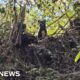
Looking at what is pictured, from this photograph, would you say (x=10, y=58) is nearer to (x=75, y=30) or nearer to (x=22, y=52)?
(x=22, y=52)

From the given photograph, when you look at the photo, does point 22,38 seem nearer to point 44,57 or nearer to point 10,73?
point 44,57

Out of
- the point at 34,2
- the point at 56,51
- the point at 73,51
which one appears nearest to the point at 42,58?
the point at 56,51

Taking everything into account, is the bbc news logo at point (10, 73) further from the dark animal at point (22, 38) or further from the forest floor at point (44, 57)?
the dark animal at point (22, 38)

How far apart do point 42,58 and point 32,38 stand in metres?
0.30

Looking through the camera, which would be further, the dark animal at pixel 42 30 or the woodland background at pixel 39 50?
the dark animal at pixel 42 30

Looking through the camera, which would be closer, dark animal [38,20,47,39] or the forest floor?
the forest floor

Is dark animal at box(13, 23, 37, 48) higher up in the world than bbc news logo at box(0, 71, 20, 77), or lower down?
higher up

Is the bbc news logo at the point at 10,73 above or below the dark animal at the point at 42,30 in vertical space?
below

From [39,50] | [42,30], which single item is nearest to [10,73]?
[39,50]

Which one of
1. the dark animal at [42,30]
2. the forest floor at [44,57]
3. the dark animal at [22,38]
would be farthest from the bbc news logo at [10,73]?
the dark animal at [42,30]

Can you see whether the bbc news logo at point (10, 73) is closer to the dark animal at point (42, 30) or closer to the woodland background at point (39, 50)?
the woodland background at point (39, 50)

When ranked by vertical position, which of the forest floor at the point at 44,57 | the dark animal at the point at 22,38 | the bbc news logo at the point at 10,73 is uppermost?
the dark animal at the point at 22,38

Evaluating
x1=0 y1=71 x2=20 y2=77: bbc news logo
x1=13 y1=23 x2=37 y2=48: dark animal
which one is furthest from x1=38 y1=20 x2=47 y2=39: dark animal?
x1=0 y1=71 x2=20 y2=77: bbc news logo

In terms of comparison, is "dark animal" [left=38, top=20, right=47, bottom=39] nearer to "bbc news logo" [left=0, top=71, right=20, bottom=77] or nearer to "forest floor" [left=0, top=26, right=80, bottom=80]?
"forest floor" [left=0, top=26, right=80, bottom=80]
